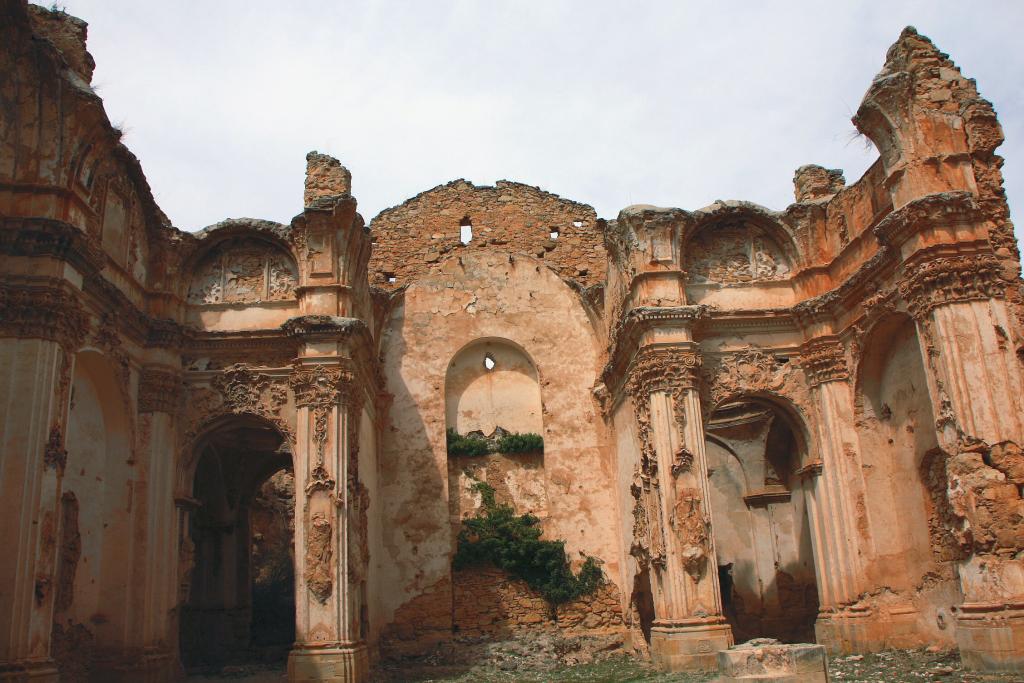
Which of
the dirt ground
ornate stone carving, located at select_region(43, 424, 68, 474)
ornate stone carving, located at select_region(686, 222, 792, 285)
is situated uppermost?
ornate stone carving, located at select_region(686, 222, 792, 285)

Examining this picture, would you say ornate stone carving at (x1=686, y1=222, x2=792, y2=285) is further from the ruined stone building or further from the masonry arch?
the masonry arch

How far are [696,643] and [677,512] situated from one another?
6.22 ft

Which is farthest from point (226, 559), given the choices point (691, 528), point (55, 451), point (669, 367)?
point (669, 367)

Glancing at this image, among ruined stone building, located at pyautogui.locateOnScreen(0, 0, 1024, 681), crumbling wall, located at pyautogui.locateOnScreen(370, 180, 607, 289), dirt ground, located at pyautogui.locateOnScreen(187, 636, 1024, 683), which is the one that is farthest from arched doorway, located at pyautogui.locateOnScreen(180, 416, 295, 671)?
crumbling wall, located at pyautogui.locateOnScreen(370, 180, 607, 289)

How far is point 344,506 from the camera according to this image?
13.0m

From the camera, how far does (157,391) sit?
13.8 metres

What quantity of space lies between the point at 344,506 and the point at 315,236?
179 inches

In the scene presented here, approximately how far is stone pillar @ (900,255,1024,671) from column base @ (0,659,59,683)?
10.7 meters

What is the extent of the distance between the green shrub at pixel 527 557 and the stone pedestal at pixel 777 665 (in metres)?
8.08

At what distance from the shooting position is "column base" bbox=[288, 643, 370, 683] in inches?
480

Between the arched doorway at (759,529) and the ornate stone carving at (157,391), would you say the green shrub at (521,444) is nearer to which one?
the arched doorway at (759,529)

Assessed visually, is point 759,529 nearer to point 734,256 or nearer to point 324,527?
point 734,256

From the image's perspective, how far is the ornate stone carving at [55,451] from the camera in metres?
10.3

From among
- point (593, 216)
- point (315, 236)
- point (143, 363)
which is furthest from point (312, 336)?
point (593, 216)
